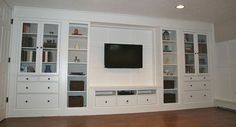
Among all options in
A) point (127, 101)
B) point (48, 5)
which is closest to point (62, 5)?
point (48, 5)

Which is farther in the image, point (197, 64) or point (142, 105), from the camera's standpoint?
point (197, 64)

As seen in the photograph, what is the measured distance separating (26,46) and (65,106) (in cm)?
162

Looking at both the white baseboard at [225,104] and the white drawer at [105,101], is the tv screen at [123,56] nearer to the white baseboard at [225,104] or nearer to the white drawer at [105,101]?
the white drawer at [105,101]

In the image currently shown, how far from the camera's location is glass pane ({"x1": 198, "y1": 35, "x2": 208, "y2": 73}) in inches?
194

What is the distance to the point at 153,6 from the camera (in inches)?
147

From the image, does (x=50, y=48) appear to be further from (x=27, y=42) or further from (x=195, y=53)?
(x=195, y=53)

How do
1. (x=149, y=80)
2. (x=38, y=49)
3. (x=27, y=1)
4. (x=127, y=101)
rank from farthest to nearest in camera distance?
1. (x=149, y=80)
2. (x=127, y=101)
3. (x=38, y=49)
4. (x=27, y=1)

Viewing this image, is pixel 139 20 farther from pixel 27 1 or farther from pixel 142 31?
pixel 27 1

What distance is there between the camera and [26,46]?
386 cm

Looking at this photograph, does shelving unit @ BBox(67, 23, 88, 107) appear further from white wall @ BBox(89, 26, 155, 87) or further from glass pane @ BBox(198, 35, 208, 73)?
glass pane @ BBox(198, 35, 208, 73)

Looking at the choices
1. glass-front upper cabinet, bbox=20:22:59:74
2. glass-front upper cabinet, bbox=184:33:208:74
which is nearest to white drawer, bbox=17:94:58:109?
glass-front upper cabinet, bbox=20:22:59:74

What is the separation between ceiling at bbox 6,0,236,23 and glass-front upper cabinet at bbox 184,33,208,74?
0.71 metres

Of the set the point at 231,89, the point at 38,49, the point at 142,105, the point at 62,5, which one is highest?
the point at 62,5

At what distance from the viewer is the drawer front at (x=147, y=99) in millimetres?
4301
